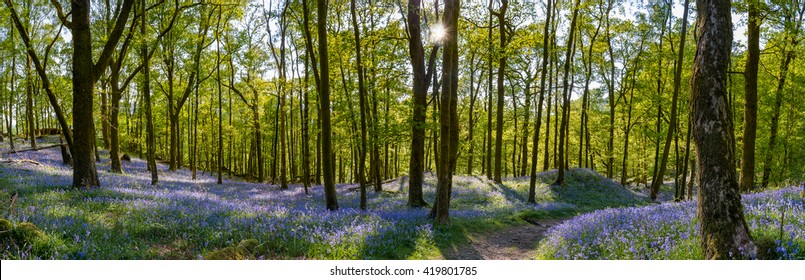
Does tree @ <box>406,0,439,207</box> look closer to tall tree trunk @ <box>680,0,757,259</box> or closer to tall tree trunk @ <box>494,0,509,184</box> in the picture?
tall tree trunk @ <box>494,0,509,184</box>

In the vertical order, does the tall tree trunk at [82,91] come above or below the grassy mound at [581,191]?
above

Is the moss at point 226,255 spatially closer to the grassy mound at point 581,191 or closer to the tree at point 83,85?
the tree at point 83,85

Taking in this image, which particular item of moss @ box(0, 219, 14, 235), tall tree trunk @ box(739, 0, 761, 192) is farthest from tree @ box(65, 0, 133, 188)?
tall tree trunk @ box(739, 0, 761, 192)

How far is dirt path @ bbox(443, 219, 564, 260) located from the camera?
32.8ft

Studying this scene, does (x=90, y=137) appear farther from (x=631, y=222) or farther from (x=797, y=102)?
(x=797, y=102)

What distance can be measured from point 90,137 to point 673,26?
1320 inches

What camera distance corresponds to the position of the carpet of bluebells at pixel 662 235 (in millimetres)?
5684

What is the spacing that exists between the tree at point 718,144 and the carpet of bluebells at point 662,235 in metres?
0.41

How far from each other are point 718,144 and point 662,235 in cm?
221

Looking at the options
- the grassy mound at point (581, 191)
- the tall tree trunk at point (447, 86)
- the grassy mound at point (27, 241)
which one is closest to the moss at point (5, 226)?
the grassy mound at point (27, 241)

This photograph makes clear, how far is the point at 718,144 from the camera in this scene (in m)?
5.28

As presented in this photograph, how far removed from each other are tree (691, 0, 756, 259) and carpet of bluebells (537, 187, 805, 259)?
41 cm

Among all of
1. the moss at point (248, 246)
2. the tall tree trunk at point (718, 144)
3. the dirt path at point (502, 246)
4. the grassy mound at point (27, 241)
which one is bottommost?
the dirt path at point (502, 246)
